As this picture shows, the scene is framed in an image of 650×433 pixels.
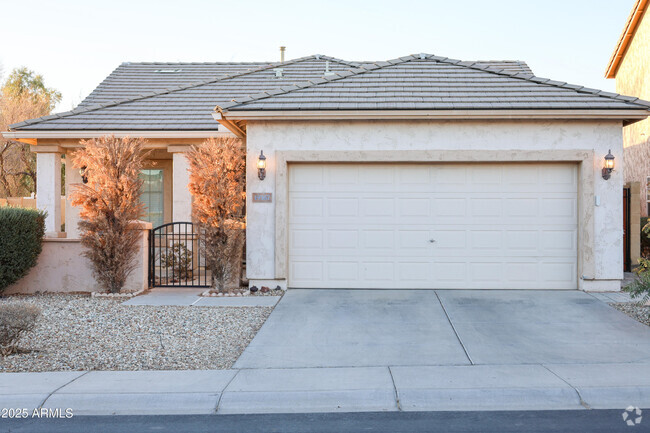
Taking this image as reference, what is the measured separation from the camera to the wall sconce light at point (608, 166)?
10.4m

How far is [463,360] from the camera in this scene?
6.91 meters

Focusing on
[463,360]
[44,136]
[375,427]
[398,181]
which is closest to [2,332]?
[375,427]

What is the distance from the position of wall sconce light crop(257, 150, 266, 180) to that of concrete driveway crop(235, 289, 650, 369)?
7.61 feet

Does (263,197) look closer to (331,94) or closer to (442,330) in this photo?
(331,94)

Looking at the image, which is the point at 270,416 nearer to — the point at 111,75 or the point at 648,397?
the point at 648,397

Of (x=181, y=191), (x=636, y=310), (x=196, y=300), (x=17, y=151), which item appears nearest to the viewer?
(x=636, y=310)

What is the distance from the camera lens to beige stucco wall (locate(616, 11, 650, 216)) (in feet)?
62.1

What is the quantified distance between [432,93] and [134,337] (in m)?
7.21

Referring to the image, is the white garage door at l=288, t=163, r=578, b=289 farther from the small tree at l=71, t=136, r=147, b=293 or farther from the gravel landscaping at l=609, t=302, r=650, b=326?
the small tree at l=71, t=136, r=147, b=293

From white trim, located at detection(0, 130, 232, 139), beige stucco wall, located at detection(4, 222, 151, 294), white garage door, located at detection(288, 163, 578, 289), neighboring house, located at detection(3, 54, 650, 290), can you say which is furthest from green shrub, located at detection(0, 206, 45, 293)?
white garage door, located at detection(288, 163, 578, 289)

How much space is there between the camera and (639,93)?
19891 mm

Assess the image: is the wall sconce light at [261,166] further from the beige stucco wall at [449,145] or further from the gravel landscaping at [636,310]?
the gravel landscaping at [636,310]

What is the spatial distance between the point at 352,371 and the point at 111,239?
6.43 metres

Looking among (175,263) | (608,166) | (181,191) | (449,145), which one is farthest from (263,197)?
(608,166)
